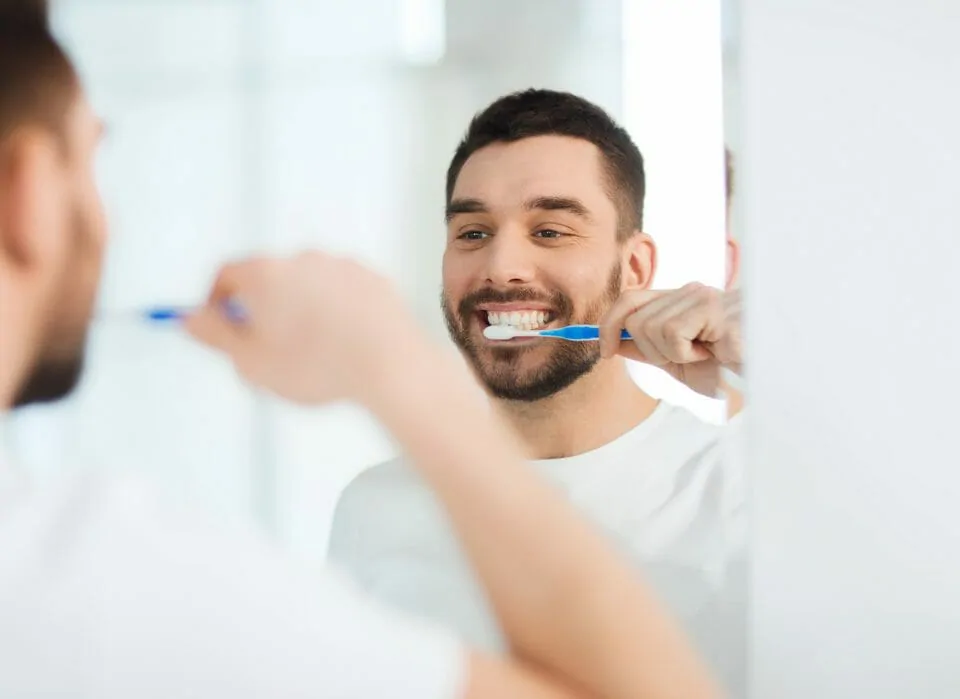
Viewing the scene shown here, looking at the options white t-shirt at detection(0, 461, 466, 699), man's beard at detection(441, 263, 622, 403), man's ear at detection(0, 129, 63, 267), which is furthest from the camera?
man's beard at detection(441, 263, 622, 403)

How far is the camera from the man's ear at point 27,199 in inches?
31.2

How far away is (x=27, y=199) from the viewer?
31.5 inches

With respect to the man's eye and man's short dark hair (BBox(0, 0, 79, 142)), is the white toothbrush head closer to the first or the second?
the man's eye

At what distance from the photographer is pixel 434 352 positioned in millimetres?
856

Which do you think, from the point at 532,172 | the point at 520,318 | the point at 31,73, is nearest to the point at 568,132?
the point at 532,172

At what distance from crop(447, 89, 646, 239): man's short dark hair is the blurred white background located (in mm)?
12

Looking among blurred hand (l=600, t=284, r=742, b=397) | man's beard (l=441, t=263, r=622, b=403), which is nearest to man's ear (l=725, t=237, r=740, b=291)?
blurred hand (l=600, t=284, r=742, b=397)

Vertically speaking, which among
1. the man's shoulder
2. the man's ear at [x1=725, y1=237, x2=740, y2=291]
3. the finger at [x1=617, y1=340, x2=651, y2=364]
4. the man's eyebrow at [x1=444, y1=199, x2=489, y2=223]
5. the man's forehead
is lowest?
the man's shoulder

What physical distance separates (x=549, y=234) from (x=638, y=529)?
28 cm

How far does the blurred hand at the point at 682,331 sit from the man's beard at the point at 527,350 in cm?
2

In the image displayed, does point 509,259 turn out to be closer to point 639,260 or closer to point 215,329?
point 639,260

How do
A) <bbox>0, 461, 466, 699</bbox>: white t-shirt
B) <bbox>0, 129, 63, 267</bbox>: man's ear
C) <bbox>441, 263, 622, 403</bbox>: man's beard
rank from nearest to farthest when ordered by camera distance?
<bbox>0, 461, 466, 699</bbox>: white t-shirt → <bbox>0, 129, 63, 267</bbox>: man's ear → <bbox>441, 263, 622, 403</bbox>: man's beard

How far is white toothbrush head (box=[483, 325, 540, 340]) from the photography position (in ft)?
2.99

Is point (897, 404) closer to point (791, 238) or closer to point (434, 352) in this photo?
point (791, 238)
